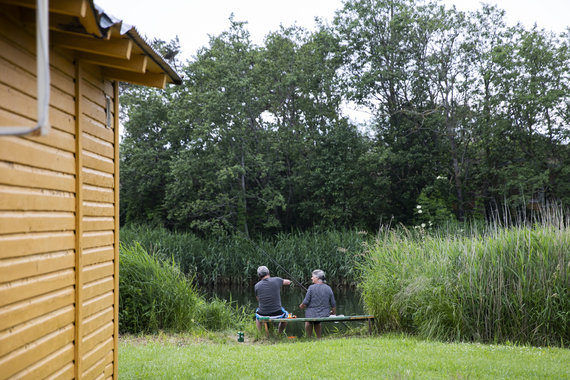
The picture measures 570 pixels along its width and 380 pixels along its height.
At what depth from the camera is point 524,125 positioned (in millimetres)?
26875

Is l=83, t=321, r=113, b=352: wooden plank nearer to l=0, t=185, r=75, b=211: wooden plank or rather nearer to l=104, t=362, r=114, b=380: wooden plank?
l=104, t=362, r=114, b=380: wooden plank

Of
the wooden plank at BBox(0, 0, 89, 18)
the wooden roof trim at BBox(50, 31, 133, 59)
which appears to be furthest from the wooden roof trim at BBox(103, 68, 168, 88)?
the wooden plank at BBox(0, 0, 89, 18)

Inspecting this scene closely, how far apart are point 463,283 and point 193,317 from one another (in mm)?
4517

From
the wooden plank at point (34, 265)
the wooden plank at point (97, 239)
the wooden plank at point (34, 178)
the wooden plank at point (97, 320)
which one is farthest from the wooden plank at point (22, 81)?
the wooden plank at point (97, 320)

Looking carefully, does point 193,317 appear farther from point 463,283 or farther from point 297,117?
point 297,117

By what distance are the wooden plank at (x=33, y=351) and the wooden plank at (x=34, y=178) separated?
0.92m

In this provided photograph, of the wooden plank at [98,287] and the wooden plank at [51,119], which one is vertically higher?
the wooden plank at [51,119]

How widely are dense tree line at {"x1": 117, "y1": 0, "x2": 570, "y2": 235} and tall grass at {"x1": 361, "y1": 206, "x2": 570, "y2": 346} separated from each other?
16.5 metres

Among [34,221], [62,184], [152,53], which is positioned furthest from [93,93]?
[34,221]

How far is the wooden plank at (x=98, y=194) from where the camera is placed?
14.4 feet

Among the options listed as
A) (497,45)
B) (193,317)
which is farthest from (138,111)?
(193,317)

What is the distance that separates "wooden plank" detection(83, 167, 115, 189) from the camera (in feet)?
14.4

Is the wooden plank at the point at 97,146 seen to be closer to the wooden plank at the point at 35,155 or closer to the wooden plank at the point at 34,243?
the wooden plank at the point at 35,155

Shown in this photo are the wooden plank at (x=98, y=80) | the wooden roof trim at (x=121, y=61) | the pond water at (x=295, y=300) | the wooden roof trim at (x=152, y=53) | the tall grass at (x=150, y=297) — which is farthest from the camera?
the pond water at (x=295, y=300)
